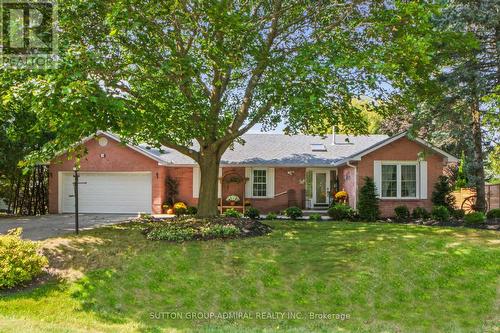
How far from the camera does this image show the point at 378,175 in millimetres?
18562

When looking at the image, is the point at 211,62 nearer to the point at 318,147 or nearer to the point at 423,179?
the point at 423,179

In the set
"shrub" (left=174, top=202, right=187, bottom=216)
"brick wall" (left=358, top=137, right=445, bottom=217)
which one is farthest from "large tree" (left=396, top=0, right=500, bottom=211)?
"shrub" (left=174, top=202, right=187, bottom=216)

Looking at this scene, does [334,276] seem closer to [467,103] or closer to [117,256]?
[117,256]

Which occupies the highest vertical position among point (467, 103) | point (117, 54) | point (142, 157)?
point (117, 54)

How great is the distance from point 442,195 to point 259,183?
8.81 meters

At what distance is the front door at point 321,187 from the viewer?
862 inches

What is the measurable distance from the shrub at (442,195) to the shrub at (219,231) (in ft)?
35.8

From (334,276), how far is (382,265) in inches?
51.5

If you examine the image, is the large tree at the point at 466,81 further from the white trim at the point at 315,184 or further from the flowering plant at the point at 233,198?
the flowering plant at the point at 233,198

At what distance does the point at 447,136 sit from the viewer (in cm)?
1764

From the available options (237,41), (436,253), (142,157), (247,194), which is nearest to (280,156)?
(247,194)

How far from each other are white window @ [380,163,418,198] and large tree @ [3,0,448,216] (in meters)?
5.01

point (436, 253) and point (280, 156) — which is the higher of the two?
point (280, 156)

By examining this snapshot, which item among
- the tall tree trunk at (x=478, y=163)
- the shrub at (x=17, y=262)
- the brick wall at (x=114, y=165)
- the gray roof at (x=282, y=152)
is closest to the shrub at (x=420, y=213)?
the tall tree trunk at (x=478, y=163)
